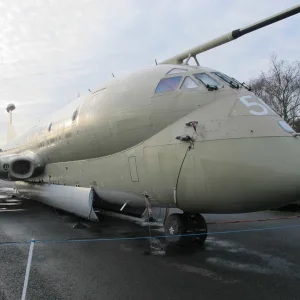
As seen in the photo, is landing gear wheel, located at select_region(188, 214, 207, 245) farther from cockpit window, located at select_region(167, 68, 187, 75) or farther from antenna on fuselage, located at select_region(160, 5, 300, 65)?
antenna on fuselage, located at select_region(160, 5, 300, 65)

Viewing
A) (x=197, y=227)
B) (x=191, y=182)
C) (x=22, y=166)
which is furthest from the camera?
(x=22, y=166)

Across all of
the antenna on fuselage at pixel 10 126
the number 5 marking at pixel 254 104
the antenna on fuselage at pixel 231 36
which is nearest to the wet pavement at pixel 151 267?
the number 5 marking at pixel 254 104

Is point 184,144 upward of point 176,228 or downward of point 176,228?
upward

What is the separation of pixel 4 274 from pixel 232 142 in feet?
13.6

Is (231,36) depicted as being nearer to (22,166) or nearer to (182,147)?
(182,147)

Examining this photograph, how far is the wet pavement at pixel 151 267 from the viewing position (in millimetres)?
4613

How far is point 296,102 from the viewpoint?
122ft

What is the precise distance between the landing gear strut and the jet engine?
21.9ft

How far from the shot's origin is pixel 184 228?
646 centimetres

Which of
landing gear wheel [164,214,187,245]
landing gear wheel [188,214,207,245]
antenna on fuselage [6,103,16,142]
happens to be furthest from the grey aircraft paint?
antenna on fuselage [6,103,16,142]

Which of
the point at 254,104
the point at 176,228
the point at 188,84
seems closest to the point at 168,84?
the point at 188,84

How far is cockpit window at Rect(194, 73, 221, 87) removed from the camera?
638 cm

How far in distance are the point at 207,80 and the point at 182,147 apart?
Result: 1554 mm

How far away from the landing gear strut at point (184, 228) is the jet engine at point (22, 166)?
6662 millimetres
